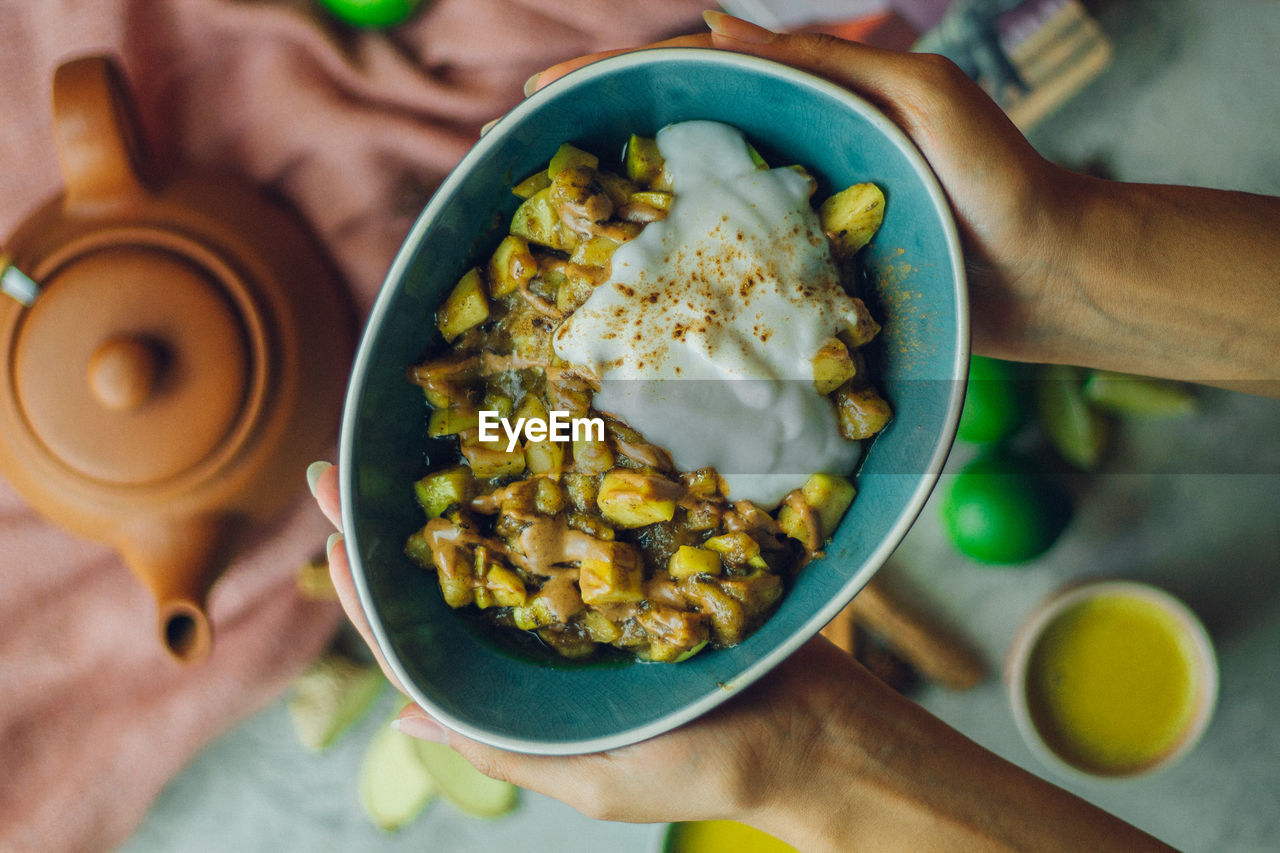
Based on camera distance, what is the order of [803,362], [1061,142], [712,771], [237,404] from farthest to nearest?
[1061,142] → [237,404] → [712,771] → [803,362]

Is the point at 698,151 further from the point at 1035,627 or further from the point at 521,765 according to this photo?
the point at 1035,627

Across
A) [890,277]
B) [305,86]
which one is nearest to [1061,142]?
[890,277]

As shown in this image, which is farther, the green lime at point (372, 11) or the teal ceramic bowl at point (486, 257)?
the green lime at point (372, 11)

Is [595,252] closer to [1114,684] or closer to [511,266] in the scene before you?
[511,266]

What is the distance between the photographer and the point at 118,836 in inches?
70.7

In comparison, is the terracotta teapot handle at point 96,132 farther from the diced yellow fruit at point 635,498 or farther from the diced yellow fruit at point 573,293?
the diced yellow fruit at point 635,498

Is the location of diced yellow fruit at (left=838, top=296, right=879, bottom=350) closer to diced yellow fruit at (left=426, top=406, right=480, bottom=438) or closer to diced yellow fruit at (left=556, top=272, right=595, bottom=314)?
diced yellow fruit at (left=556, top=272, right=595, bottom=314)

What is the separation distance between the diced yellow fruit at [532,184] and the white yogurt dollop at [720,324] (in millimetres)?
152

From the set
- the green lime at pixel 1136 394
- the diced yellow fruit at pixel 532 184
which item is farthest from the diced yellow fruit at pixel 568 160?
the green lime at pixel 1136 394

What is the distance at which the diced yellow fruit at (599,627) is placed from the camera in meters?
1.17

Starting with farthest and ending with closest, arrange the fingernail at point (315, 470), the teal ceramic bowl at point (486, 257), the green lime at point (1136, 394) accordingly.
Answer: the green lime at point (1136, 394) < the fingernail at point (315, 470) < the teal ceramic bowl at point (486, 257)

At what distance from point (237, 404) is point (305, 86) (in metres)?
0.64
